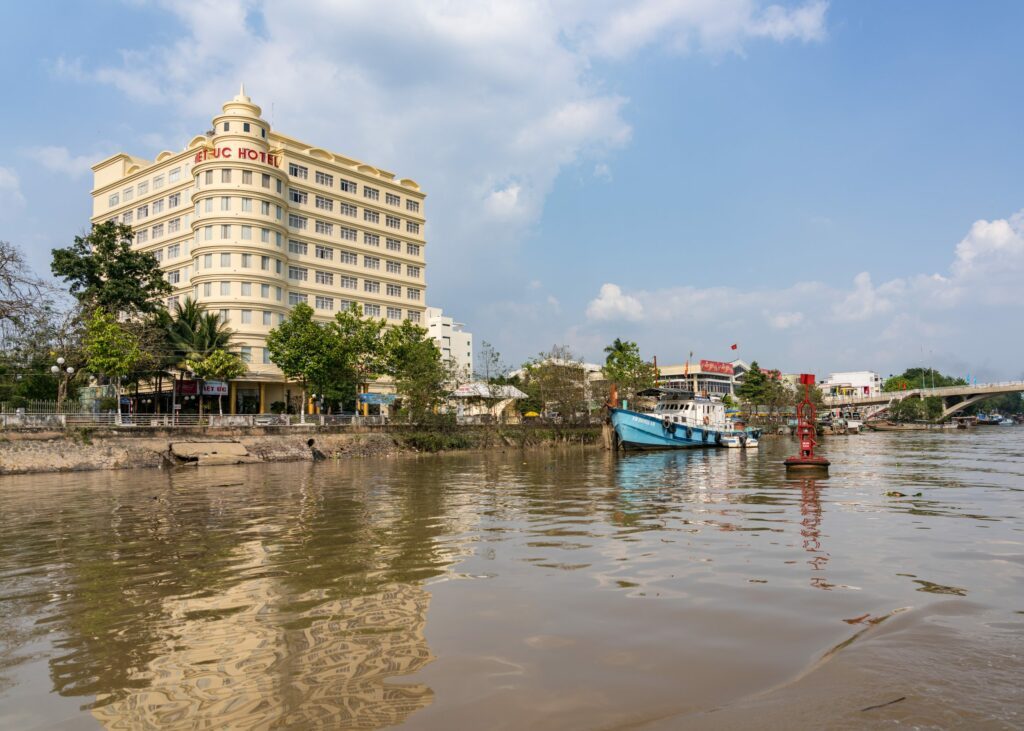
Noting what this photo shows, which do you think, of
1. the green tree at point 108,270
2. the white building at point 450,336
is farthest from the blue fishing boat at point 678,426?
the white building at point 450,336

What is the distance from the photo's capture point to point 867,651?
5.19m

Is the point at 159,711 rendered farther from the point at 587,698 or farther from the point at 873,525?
the point at 873,525

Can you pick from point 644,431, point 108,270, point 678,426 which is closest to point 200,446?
point 108,270

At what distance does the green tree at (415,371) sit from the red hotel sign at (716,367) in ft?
290

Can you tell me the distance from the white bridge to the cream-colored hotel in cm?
9471

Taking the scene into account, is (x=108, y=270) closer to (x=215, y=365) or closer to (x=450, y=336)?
(x=215, y=365)

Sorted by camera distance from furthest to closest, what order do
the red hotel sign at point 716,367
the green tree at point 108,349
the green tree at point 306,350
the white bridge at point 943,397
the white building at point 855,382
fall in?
Answer: the white building at point 855,382 → the red hotel sign at point 716,367 → the white bridge at point 943,397 → the green tree at point 306,350 → the green tree at point 108,349

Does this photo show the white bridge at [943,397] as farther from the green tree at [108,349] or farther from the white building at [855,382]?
the green tree at [108,349]

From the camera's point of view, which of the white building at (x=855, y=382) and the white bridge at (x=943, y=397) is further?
the white building at (x=855, y=382)

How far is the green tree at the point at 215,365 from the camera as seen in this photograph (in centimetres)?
4316

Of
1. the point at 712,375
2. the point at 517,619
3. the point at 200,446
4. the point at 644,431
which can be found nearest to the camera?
the point at 517,619

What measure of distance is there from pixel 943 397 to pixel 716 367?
134ft

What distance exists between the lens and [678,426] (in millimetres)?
41906

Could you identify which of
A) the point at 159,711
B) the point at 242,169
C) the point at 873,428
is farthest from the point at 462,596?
the point at 873,428
